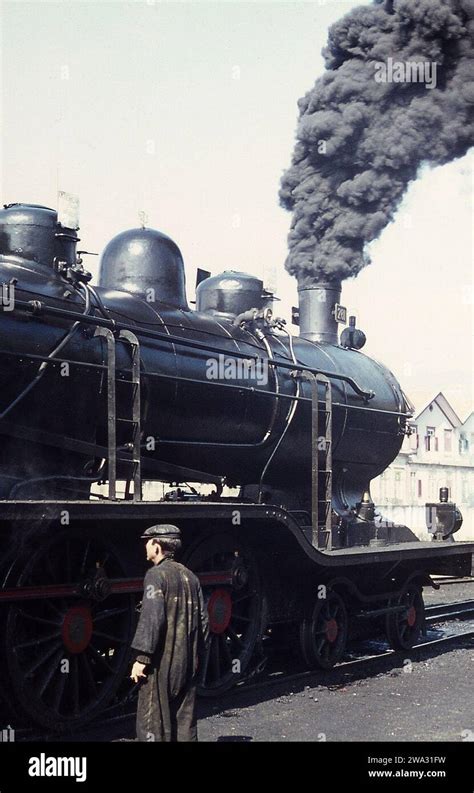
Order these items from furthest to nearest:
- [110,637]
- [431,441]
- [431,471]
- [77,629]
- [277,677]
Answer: [431,441] → [431,471] → [277,677] → [110,637] → [77,629]

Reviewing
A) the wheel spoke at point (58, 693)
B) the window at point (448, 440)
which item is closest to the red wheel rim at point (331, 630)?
the wheel spoke at point (58, 693)

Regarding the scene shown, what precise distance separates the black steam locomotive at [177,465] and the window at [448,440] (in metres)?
38.7

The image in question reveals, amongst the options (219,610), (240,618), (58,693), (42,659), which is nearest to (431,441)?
(240,618)

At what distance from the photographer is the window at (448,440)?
49406 mm

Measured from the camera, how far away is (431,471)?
44312 mm

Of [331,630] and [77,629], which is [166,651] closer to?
[77,629]

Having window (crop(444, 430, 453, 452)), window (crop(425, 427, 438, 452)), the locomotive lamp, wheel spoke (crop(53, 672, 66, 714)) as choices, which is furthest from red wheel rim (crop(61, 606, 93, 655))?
window (crop(444, 430, 453, 452))

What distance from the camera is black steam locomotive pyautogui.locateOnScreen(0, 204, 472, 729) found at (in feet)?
21.5

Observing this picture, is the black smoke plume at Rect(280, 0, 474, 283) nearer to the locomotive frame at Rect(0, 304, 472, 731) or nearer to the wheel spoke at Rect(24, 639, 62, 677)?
the locomotive frame at Rect(0, 304, 472, 731)

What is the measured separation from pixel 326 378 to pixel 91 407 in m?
3.31

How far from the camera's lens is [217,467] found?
8844 mm

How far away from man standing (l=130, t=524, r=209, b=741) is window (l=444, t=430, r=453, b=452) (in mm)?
45275

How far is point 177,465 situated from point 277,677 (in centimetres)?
230

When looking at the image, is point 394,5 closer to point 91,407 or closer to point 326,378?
point 326,378
